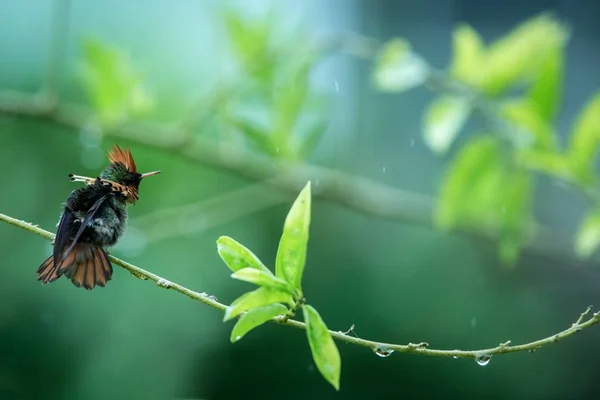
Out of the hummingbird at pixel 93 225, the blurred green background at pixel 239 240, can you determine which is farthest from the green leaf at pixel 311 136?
the hummingbird at pixel 93 225

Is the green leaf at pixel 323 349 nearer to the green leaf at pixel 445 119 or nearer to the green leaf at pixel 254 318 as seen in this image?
the green leaf at pixel 254 318

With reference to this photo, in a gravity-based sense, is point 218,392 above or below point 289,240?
above

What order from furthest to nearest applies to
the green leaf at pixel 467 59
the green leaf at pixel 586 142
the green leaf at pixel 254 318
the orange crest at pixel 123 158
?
the green leaf at pixel 467 59
the green leaf at pixel 586 142
the orange crest at pixel 123 158
the green leaf at pixel 254 318

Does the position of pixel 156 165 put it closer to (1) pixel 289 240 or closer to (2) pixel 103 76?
(2) pixel 103 76

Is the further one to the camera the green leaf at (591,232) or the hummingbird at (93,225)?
the green leaf at (591,232)

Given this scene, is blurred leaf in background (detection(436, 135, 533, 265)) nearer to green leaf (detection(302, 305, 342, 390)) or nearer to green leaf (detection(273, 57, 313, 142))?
green leaf (detection(273, 57, 313, 142))

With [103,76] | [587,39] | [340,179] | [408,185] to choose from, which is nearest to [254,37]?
[103,76]

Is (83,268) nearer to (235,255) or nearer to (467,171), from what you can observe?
(235,255)
